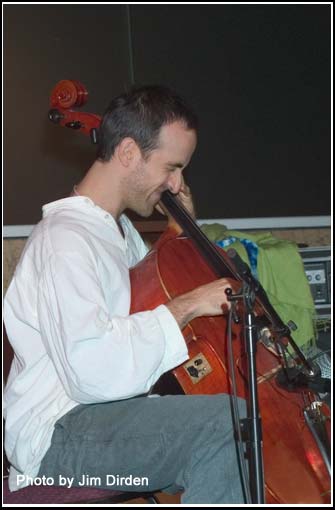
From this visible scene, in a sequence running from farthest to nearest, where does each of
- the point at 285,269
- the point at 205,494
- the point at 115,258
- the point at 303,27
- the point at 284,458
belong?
the point at 303,27, the point at 285,269, the point at 115,258, the point at 284,458, the point at 205,494

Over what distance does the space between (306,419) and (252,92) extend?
6.91ft

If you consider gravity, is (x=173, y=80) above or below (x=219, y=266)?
above

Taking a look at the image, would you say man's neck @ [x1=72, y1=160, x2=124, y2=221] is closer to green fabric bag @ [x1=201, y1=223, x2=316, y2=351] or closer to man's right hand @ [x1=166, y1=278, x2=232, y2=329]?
man's right hand @ [x1=166, y1=278, x2=232, y2=329]

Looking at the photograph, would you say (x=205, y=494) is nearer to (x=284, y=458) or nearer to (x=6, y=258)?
(x=284, y=458)

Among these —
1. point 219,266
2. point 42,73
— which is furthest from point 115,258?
point 42,73

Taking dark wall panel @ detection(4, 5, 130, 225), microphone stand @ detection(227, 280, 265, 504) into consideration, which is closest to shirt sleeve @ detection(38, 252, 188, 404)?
microphone stand @ detection(227, 280, 265, 504)

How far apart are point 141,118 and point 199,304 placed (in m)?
0.65

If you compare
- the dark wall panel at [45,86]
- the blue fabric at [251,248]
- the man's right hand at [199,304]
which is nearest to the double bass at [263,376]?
the man's right hand at [199,304]

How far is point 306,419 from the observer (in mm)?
1898

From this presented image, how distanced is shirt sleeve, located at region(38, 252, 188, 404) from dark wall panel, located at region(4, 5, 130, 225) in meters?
1.40

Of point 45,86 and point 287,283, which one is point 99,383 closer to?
point 287,283

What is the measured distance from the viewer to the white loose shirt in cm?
169

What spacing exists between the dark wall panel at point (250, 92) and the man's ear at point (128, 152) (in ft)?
4.22

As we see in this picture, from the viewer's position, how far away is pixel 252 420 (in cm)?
154
